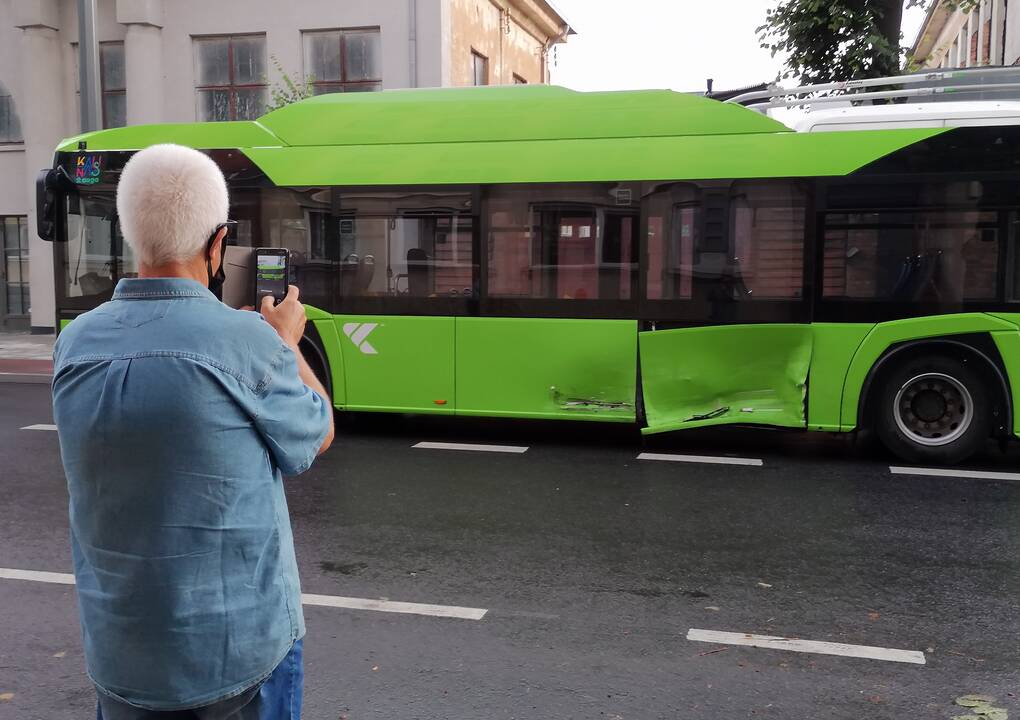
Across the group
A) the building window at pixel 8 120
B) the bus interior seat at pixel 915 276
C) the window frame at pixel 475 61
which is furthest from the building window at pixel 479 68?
the bus interior seat at pixel 915 276

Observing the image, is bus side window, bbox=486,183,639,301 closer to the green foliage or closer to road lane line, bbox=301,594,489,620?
road lane line, bbox=301,594,489,620

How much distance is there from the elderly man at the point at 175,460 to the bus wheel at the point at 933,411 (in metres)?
7.33

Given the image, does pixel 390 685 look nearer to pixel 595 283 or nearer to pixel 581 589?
pixel 581 589

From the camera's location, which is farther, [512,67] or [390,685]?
[512,67]

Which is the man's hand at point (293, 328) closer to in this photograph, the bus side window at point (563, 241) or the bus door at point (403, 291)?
the bus side window at point (563, 241)

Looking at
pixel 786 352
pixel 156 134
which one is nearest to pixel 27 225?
pixel 156 134

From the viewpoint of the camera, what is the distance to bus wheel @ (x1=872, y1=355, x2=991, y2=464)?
807 centimetres

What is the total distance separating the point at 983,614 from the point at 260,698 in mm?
3989

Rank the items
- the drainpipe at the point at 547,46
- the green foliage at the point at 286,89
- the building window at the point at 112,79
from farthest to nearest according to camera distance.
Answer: the drainpipe at the point at 547,46, the building window at the point at 112,79, the green foliage at the point at 286,89

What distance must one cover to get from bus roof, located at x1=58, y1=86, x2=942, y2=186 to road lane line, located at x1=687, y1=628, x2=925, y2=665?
16.2 ft

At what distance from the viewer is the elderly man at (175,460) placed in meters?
1.75

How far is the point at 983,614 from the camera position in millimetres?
4715

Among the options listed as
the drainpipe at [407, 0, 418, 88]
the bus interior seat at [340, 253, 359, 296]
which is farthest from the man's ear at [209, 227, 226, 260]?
the drainpipe at [407, 0, 418, 88]

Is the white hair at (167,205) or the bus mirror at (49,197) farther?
the bus mirror at (49,197)
